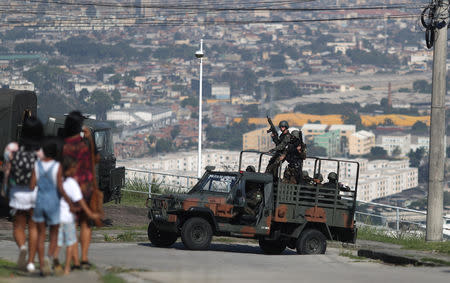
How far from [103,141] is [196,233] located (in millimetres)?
7543

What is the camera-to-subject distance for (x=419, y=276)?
13.9 meters

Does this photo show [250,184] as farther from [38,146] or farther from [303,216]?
[38,146]

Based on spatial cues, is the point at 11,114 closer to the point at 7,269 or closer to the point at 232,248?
the point at 232,248

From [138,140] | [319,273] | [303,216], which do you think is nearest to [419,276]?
[319,273]

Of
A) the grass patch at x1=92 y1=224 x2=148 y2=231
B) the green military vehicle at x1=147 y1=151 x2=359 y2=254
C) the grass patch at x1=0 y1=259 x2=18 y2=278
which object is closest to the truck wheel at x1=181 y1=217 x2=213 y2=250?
the green military vehicle at x1=147 y1=151 x2=359 y2=254

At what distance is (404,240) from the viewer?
22906 millimetres

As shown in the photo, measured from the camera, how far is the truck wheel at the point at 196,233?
16.9 m

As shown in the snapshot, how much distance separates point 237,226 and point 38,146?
7.20 m

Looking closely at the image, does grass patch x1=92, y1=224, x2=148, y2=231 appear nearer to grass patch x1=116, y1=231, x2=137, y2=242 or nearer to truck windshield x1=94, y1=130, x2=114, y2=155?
grass patch x1=116, y1=231, x2=137, y2=242

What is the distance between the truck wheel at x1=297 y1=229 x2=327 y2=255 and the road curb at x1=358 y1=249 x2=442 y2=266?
764 millimetres

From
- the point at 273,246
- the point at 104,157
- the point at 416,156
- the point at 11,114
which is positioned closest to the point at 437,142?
the point at 273,246

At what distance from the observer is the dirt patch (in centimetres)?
2298

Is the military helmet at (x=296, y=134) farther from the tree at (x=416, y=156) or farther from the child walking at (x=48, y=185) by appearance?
the tree at (x=416, y=156)

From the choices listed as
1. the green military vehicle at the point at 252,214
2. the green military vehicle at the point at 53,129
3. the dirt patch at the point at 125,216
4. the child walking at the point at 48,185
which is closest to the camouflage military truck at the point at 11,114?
the green military vehicle at the point at 53,129
